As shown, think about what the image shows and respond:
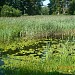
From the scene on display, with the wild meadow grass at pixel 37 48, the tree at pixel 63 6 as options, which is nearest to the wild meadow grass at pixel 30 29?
the wild meadow grass at pixel 37 48

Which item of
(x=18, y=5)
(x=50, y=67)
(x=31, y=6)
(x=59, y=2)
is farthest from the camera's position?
(x=59, y=2)

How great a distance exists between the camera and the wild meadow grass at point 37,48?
741cm

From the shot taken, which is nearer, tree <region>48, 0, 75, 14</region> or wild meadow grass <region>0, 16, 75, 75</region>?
wild meadow grass <region>0, 16, 75, 75</region>

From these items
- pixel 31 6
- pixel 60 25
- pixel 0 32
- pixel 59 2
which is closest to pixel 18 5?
pixel 31 6

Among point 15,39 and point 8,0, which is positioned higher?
point 8,0

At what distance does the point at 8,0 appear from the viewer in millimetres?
49531

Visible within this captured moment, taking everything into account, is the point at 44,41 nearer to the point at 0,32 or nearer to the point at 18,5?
the point at 0,32

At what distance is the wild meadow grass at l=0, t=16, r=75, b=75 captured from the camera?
7.41m

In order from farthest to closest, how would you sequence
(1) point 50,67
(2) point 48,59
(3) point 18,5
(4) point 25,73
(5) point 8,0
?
(3) point 18,5 → (5) point 8,0 → (2) point 48,59 → (1) point 50,67 → (4) point 25,73

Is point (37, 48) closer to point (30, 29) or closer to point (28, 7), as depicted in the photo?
point (30, 29)

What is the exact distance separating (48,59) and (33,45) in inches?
193

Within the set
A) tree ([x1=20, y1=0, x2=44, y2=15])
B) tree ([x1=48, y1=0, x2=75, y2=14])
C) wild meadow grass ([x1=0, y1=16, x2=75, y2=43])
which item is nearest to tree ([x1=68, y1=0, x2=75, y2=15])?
tree ([x1=48, y1=0, x2=75, y2=14])

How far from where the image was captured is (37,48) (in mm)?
12375

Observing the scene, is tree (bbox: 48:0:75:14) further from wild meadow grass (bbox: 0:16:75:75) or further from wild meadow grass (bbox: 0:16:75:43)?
wild meadow grass (bbox: 0:16:75:75)
